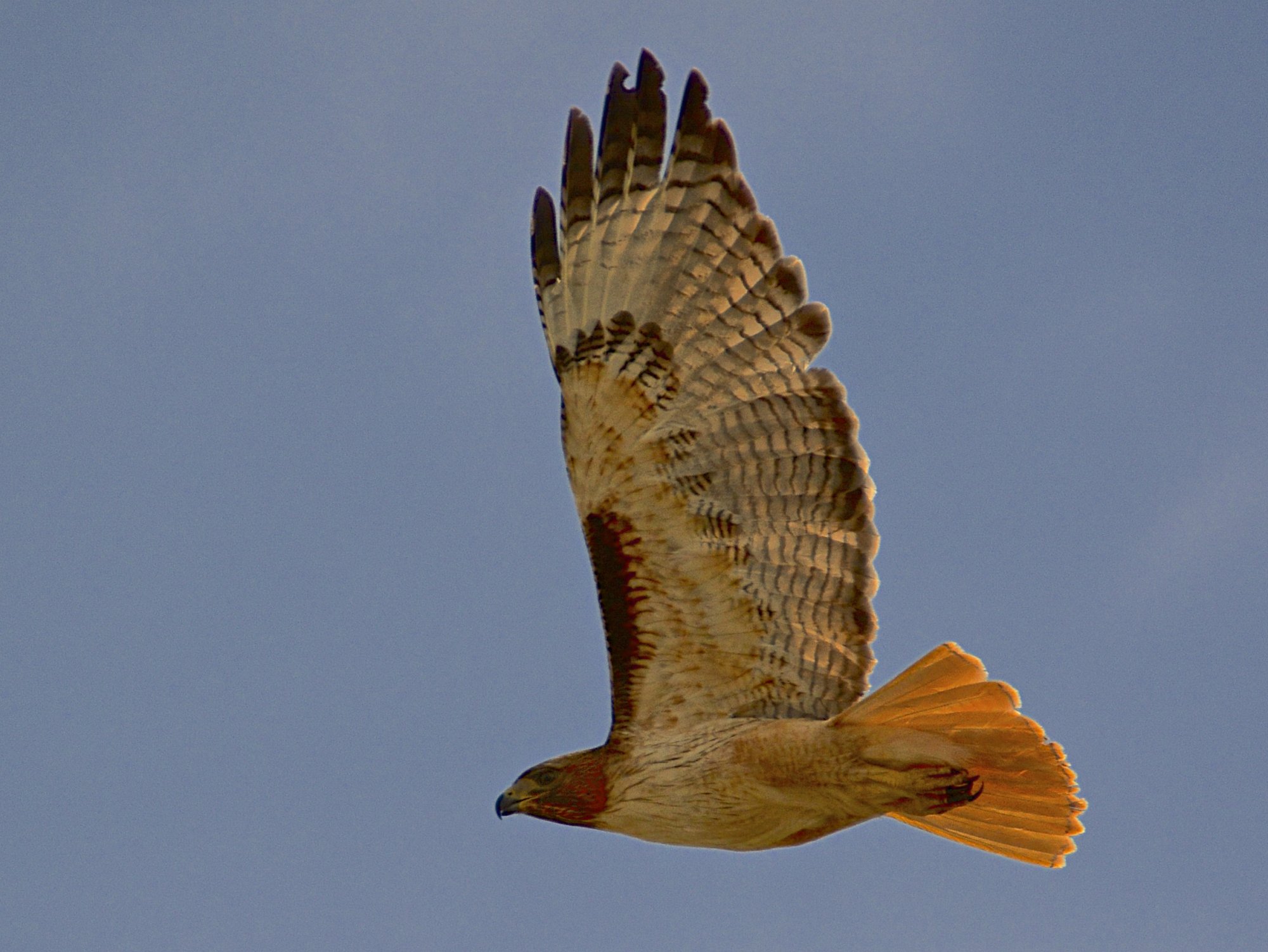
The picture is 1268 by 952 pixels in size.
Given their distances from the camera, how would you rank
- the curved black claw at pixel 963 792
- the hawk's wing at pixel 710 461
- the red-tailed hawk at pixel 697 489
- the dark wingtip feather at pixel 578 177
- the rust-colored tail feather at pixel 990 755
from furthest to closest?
1. the dark wingtip feather at pixel 578 177
2. the hawk's wing at pixel 710 461
3. the red-tailed hawk at pixel 697 489
4. the curved black claw at pixel 963 792
5. the rust-colored tail feather at pixel 990 755

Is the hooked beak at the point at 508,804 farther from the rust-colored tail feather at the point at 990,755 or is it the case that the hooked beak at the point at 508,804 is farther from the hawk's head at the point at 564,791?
the rust-colored tail feather at the point at 990,755

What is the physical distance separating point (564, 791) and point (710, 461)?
160 centimetres

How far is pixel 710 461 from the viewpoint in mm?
7586

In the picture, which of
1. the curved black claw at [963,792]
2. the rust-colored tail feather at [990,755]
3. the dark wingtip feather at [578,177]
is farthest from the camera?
the dark wingtip feather at [578,177]

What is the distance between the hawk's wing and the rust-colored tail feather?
2.39ft

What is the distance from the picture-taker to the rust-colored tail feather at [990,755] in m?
6.90

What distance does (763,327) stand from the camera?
25.3 feet

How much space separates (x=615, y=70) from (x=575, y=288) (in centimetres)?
106

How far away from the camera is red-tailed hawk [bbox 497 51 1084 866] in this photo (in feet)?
24.3

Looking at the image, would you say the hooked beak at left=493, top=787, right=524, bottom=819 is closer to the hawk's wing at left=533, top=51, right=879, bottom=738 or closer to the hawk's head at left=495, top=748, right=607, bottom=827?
the hawk's head at left=495, top=748, right=607, bottom=827

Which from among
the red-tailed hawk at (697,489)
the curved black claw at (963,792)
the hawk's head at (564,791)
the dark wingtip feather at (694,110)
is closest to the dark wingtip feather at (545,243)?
the red-tailed hawk at (697,489)

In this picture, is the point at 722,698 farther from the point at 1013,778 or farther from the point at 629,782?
the point at 1013,778

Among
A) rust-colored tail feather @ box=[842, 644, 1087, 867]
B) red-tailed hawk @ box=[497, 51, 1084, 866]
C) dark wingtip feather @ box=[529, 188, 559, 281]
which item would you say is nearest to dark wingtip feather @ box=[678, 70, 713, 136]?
red-tailed hawk @ box=[497, 51, 1084, 866]

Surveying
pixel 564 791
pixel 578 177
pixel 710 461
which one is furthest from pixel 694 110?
pixel 564 791
